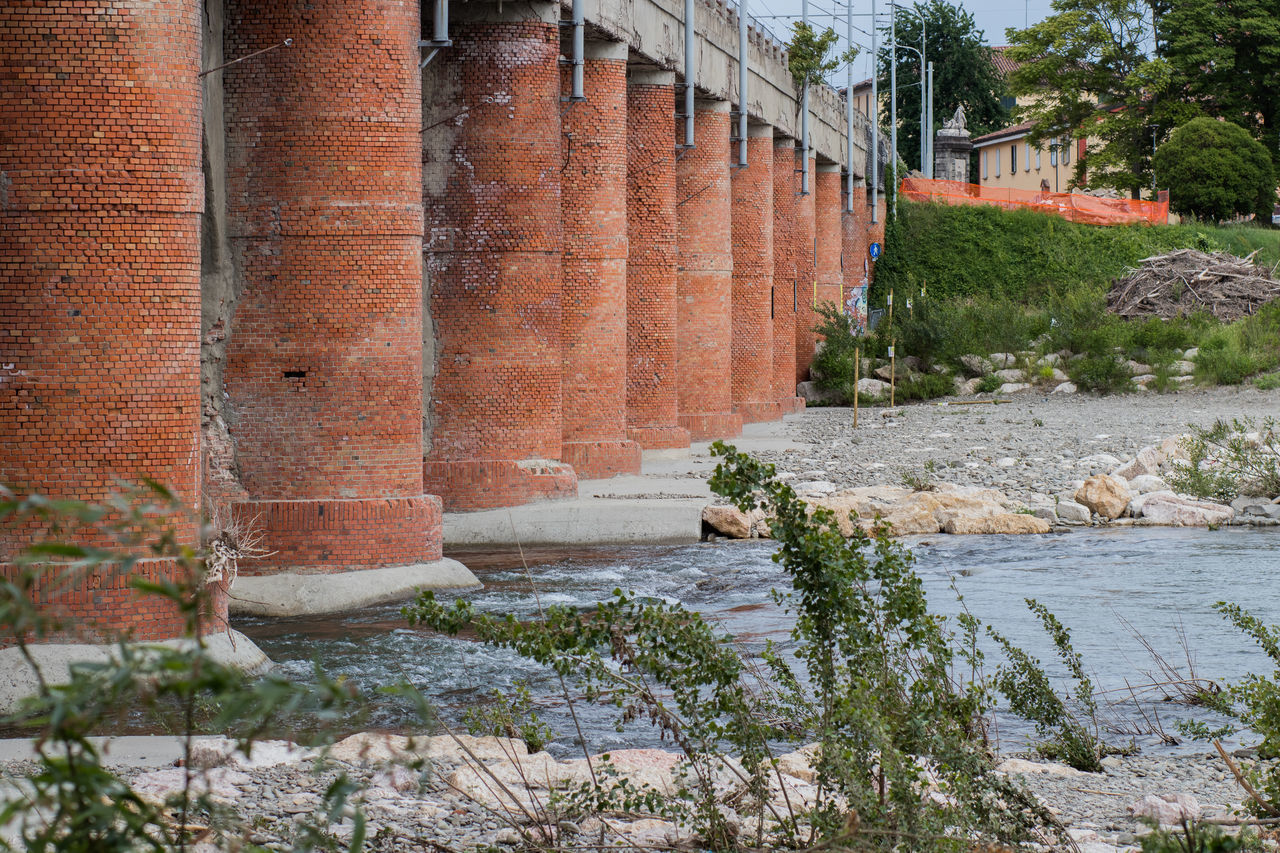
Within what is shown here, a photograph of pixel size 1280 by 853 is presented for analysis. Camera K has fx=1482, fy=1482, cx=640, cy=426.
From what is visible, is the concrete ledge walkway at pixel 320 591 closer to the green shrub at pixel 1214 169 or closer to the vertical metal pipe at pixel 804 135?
the vertical metal pipe at pixel 804 135

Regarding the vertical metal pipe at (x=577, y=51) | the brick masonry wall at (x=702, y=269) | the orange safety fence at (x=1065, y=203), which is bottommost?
the brick masonry wall at (x=702, y=269)

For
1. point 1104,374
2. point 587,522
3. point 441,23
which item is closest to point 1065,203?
point 1104,374

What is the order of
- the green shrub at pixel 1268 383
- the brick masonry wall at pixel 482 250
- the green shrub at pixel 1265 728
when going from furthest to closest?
1. the green shrub at pixel 1268 383
2. the brick masonry wall at pixel 482 250
3. the green shrub at pixel 1265 728

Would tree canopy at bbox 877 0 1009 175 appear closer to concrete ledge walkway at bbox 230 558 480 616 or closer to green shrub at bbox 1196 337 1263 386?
green shrub at bbox 1196 337 1263 386

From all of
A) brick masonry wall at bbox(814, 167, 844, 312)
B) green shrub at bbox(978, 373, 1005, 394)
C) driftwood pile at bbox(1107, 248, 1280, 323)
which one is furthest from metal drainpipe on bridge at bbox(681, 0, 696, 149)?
driftwood pile at bbox(1107, 248, 1280, 323)

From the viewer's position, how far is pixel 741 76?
30375mm

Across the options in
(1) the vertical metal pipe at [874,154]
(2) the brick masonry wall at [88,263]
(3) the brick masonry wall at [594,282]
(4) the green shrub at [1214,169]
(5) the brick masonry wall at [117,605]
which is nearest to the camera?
(5) the brick masonry wall at [117,605]

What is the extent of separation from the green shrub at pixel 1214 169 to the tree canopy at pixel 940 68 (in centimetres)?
2339

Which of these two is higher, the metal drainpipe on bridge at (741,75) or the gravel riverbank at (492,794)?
Result: the metal drainpipe on bridge at (741,75)

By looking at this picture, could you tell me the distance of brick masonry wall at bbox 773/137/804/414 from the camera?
1494 inches

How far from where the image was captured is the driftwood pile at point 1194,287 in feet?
142

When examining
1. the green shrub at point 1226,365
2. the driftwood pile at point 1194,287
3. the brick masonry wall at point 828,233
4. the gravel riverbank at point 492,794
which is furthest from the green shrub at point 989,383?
the gravel riverbank at point 492,794

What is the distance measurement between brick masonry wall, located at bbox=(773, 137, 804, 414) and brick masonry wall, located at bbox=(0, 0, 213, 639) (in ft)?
92.7

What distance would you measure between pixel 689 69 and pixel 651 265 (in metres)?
3.55
